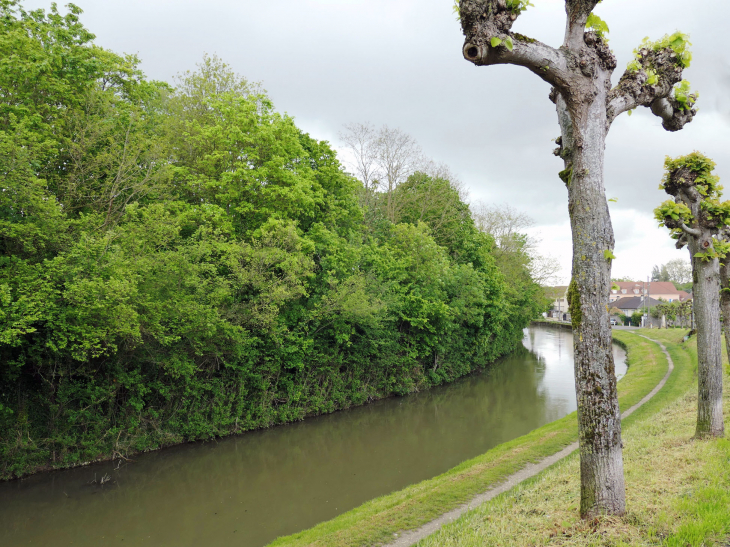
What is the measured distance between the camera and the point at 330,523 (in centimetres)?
980

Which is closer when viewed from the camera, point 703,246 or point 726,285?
point 703,246

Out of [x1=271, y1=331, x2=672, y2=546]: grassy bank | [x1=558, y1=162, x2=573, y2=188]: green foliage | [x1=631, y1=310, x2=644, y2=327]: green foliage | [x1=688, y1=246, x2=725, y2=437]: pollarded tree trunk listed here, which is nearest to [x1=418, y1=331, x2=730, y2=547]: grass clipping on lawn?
[x1=688, y1=246, x2=725, y2=437]: pollarded tree trunk

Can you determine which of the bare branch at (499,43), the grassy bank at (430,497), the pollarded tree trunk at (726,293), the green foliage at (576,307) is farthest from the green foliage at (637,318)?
the bare branch at (499,43)

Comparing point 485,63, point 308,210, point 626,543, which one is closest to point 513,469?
point 626,543

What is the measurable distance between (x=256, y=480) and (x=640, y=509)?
36.5ft

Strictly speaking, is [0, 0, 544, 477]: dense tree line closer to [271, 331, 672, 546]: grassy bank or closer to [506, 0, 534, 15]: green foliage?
[271, 331, 672, 546]: grassy bank

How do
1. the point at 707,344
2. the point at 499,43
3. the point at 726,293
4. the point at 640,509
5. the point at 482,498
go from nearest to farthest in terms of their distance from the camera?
the point at 499,43
the point at 640,509
the point at 707,344
the point at 482,498
the point at 726,293

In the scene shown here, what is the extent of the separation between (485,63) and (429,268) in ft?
66.1

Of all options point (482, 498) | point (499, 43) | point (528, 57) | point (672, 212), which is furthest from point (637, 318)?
point (499, 43)

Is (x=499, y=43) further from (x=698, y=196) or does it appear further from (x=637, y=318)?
(x=637, y=318)

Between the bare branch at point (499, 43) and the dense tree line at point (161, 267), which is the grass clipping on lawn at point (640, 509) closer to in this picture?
the bare branch at point (499, 43)

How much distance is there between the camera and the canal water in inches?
415

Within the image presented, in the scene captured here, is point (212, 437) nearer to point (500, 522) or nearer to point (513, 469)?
point (513, 469)

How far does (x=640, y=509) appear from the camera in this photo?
5.48 m
